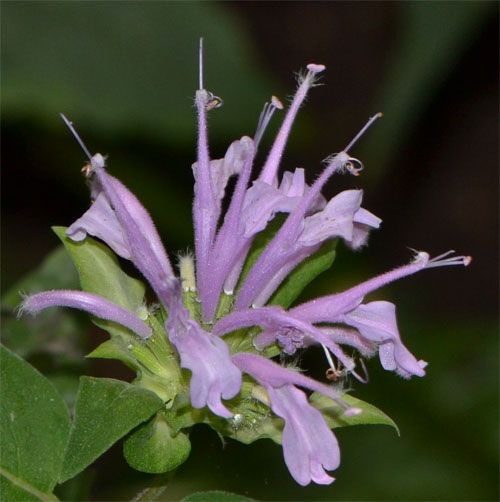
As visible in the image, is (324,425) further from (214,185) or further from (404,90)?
(404,90)

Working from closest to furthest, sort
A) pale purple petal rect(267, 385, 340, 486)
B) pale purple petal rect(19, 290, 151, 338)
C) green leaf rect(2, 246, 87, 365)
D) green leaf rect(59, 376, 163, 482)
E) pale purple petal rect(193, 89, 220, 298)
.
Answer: green leaf rect(59, 376, 163, 482) → pale purple petal rect(267, 385, 340, 486) → pale purple petal rect(19, 290, 151, 338) → pale purple petal rect(193, 89, 220, 298) → green leaf rect(2, 246, 87, 365)

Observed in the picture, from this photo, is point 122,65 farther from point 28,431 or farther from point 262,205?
point 28,431

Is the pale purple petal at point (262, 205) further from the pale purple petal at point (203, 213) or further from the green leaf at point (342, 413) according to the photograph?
the green leaf at point (342, 413)

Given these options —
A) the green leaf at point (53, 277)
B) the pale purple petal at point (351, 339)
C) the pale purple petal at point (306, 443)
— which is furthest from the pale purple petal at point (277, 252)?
the green leaf at point (53, 277)

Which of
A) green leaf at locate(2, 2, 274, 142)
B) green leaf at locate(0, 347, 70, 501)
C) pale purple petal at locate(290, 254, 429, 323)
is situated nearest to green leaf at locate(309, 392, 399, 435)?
pale purple petal at locate(290, 254, 429, 323)

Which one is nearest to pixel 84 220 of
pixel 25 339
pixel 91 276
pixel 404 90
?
pixel 91 276

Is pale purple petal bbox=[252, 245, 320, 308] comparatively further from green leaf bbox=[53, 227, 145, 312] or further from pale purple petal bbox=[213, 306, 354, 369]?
green leaf bbox=[53, 227, 145, 312]

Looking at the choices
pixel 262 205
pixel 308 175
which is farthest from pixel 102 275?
pixel 308 175
